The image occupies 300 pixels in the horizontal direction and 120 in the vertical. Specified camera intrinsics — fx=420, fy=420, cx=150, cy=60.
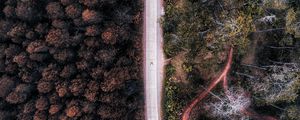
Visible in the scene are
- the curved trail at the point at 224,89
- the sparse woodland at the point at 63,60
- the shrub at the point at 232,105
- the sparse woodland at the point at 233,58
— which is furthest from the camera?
the curved trail at the point at 224,89

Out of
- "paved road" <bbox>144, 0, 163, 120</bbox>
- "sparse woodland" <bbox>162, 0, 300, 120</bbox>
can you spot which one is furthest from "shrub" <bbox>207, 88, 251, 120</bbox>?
"paved road" <bbox>144, 0, 163, 120</bbox>

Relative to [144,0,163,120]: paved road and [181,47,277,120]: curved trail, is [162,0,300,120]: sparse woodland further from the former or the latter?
[144,0,163,120]: paved road

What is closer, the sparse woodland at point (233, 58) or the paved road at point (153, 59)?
the sparse woodland at point (233, 58)

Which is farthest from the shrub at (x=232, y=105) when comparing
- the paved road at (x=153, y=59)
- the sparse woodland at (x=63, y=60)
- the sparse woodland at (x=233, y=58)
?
the sparse woodland at (x=63, y=60)

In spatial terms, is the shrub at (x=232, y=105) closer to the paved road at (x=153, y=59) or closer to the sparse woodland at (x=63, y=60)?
the paved road at (x=153, y=59)

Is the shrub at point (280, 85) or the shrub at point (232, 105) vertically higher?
the shrub at point (280, 85)

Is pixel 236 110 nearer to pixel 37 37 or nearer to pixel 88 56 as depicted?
pixel 88 56
